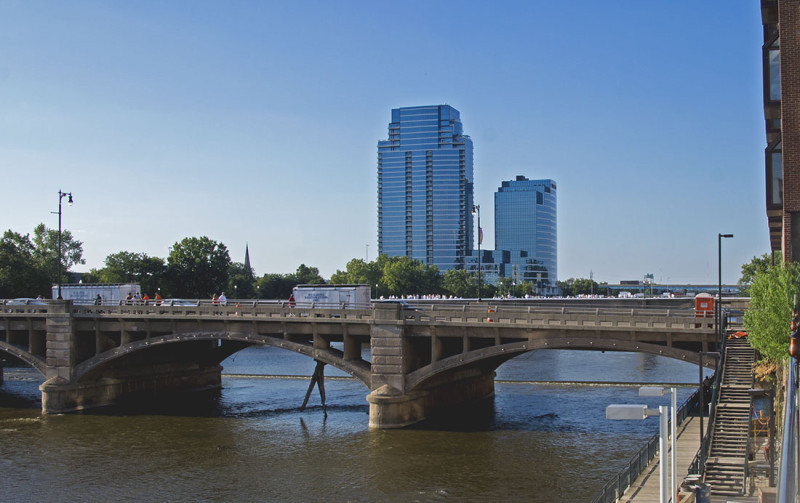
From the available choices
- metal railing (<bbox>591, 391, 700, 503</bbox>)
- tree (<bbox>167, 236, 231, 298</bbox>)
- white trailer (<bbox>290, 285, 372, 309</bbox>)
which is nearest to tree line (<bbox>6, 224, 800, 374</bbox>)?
tree (<bbox>167, 236, 231, 298</bbox>)

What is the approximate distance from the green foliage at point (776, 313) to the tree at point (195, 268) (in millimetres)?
108820

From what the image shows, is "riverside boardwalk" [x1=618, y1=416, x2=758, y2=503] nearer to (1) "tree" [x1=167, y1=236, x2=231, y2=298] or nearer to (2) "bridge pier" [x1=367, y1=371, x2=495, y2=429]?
(2) "bridge pier" [x1=367, y1=371, x2=495, y2=429]

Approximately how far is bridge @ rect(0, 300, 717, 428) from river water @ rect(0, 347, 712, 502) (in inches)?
88.8

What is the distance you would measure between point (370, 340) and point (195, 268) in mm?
84860

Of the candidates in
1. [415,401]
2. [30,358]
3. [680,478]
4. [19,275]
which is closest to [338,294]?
[415,401]

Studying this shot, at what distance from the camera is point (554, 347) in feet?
151

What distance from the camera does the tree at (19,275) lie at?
345 feet

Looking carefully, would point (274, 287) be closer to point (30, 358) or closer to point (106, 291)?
point (106, 291)

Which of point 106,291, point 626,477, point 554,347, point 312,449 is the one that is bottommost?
point 312,449

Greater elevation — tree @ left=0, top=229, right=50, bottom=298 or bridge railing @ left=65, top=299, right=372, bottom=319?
tree @ left=0, top=229, right=50, bottom=298

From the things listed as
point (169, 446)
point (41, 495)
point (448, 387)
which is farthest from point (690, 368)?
point (41, 495)

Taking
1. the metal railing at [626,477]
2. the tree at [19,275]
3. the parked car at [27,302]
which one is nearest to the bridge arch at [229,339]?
the parked car at [27,302]

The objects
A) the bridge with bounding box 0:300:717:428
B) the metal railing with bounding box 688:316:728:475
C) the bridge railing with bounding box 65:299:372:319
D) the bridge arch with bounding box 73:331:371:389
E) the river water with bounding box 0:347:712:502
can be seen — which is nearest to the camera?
the metal railing with bounding box 688:316:728:475

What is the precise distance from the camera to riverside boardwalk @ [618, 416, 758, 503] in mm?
26531
